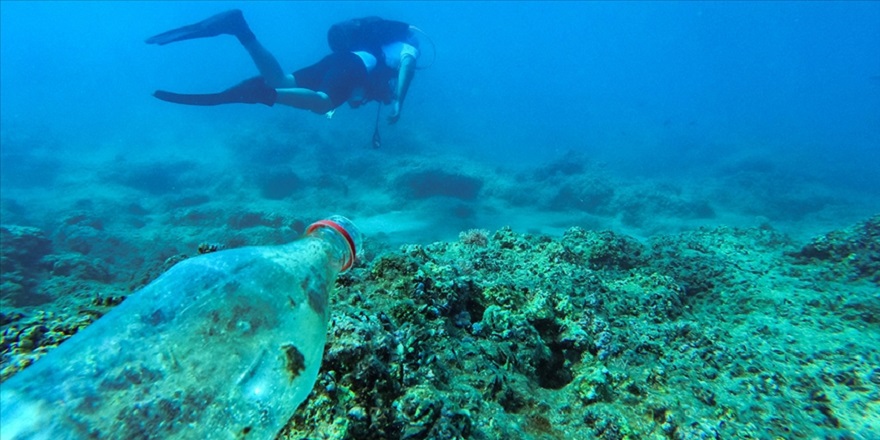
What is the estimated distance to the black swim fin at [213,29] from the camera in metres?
9.97

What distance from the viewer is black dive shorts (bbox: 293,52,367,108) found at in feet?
33.0

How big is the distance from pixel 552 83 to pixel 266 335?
291 feet

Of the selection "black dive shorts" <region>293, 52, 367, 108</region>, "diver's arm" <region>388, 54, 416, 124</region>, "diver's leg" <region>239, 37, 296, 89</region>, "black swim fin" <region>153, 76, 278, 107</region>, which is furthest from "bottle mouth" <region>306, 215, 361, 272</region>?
"diver's leg" <region>239, 37, 296, 89</region>

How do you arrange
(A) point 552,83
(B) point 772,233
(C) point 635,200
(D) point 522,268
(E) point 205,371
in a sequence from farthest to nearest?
1. (A) point 552,83
2. (C) point 635,200
3. (B) point 772,233
4. (D) point 522,268
5. (E) point 205,371

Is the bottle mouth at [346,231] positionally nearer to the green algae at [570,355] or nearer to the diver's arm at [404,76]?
the green algae at [570,355]

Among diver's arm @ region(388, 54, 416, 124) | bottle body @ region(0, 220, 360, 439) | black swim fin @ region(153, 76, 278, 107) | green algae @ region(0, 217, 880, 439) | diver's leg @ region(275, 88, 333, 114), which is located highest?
diver's arm @ region(388, 54, 416, 124)

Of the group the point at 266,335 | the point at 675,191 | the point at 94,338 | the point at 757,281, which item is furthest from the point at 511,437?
the point at 675,191

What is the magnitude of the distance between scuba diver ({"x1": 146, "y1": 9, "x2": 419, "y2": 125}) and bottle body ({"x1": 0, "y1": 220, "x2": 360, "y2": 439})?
8044mm

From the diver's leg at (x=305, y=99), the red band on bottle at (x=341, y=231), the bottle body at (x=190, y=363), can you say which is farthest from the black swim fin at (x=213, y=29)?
the bottle body at (x=190, y=363)

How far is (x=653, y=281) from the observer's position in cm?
286

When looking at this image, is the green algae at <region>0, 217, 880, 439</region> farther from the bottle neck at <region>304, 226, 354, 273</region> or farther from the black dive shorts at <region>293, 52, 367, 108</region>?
the black dive shorts at <region>293, 52, 367, 108</region>

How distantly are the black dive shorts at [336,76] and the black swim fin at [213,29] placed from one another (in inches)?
70.7

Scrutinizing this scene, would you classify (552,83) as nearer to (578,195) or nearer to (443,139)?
(443,139)

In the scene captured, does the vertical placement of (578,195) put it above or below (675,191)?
below
